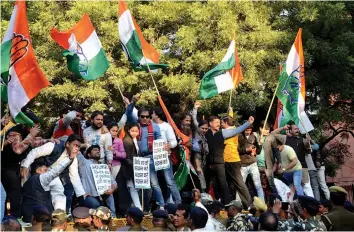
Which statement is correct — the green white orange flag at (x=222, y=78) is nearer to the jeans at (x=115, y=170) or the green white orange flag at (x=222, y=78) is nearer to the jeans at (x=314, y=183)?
the jeans at (x=314, y=183)

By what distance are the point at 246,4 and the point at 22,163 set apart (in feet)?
42.4

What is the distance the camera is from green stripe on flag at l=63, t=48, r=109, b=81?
1307 centimetres

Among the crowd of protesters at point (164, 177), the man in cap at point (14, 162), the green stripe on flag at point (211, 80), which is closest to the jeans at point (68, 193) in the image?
the crowd of protesters at point (164, 177)

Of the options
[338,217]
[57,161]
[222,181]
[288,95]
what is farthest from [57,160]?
[288,95]

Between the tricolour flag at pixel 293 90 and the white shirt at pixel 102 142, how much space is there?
13.5ft

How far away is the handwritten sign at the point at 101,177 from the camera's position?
462 inches

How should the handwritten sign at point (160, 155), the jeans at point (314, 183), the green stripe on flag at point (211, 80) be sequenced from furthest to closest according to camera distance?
the jeans at point (314, 183), the green stripe on flag at point (211, 80), the handwritten sign at point (160, 155)

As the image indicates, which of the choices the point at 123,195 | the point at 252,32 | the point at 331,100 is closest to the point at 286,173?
the point at 123,195

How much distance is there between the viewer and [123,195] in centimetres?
1252

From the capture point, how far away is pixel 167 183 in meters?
13.0

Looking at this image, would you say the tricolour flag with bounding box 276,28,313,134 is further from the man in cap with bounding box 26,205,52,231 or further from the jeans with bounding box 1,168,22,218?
the man in cap with bounding box 26,205,52,231

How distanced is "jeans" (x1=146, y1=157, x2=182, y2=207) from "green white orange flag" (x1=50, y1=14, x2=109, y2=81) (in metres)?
1.84

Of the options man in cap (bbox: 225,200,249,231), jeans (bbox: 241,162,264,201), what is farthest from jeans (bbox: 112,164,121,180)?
jeans (bbox: 241,162,264,201)

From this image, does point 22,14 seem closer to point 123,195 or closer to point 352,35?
point 123,195
